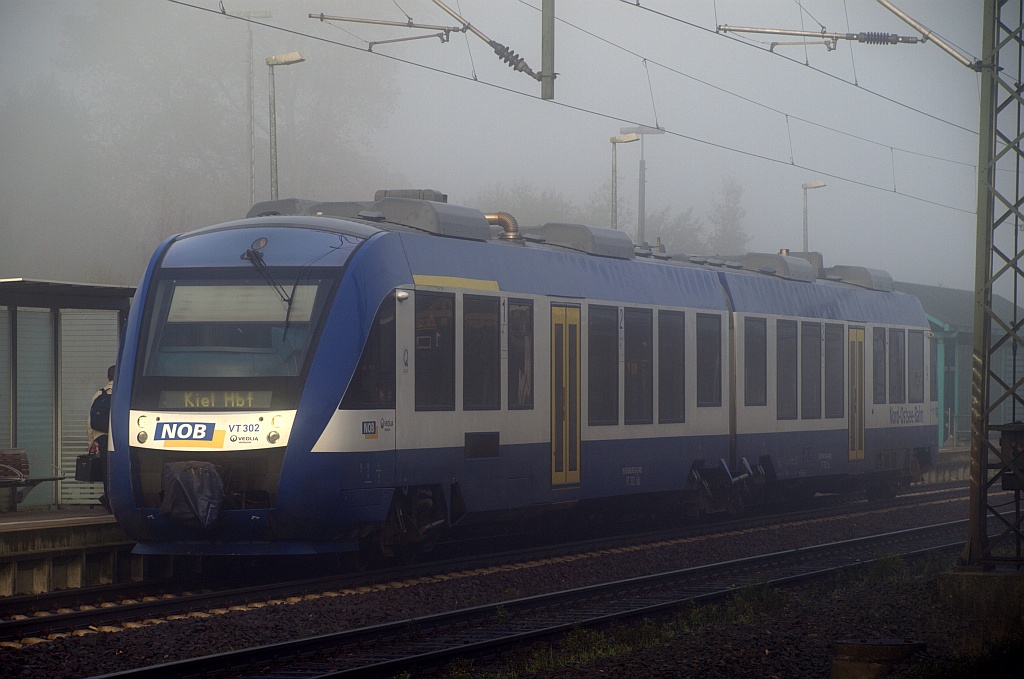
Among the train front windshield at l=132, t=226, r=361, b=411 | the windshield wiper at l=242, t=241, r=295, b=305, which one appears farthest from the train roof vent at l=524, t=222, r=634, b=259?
the windshield wiper at l=242, t=241, r=295, b=305

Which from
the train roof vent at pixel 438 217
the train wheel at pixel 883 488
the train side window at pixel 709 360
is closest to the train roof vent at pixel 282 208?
the train roof vent at pixel 438 217

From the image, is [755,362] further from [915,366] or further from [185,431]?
[185,431]

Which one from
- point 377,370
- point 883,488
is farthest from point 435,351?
point 883,488

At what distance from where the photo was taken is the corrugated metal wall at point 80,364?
17219 millimetres

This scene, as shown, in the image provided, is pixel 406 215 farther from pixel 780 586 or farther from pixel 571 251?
pixel 780 586

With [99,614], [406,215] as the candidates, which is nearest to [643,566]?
[406,215]

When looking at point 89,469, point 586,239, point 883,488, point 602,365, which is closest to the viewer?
point 89,469

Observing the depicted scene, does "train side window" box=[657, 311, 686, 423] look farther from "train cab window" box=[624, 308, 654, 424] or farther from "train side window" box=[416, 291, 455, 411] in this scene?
"train side window" box=[416, 291, 455, 411]

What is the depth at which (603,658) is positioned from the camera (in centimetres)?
964

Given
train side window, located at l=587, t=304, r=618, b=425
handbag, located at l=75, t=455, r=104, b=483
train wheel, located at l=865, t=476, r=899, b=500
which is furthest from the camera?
train wheel, located at l=865, t=476, r=899, b=500

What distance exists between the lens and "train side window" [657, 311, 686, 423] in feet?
57.2

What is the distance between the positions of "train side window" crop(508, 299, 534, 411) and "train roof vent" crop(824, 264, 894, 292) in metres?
10.2

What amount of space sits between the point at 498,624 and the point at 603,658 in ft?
5.28

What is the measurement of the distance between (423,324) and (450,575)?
2.44 m
